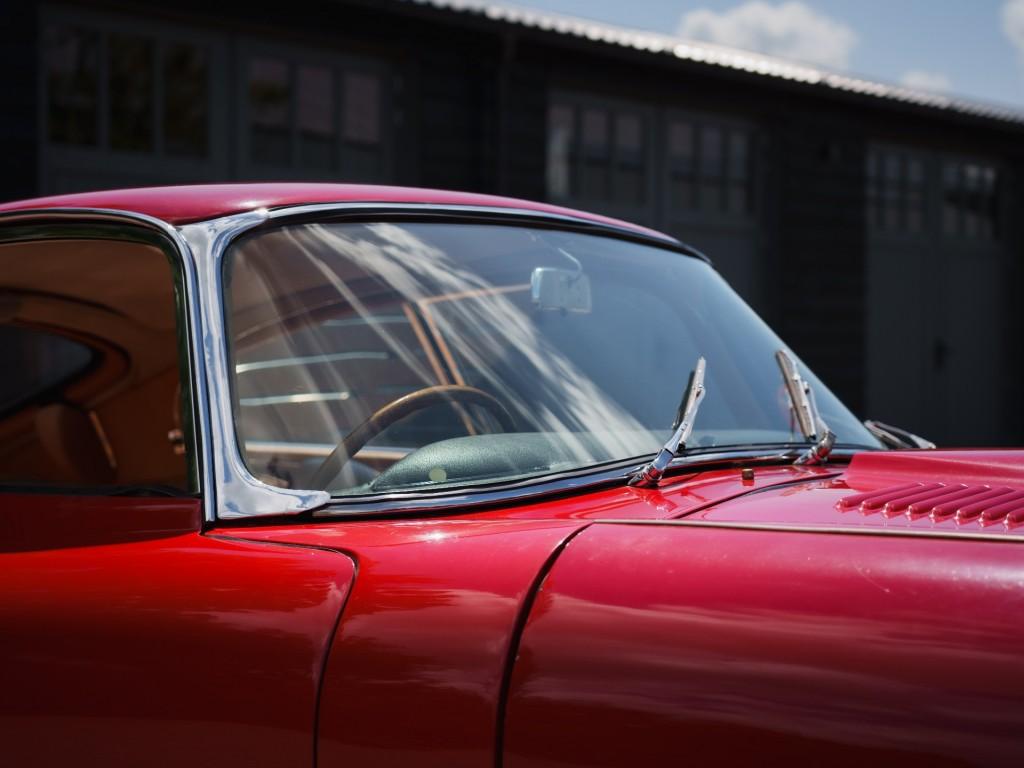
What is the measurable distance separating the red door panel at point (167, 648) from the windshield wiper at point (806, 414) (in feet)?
2.80

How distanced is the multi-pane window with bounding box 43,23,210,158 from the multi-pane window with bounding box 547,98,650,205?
11.0 feet

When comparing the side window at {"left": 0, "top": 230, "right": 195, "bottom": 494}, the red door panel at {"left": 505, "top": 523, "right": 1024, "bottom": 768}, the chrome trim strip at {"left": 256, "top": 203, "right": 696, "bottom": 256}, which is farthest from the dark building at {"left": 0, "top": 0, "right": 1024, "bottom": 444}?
the red door panel at {"left": 505, "top": 523, "right": 1024, "bottom": 768}

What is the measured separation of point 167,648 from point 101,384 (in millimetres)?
2170

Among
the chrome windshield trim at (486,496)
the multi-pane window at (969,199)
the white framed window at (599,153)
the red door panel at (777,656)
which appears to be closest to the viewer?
the red door panel at (777,656)

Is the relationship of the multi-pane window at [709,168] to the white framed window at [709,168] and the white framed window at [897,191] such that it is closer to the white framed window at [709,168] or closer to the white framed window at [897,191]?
the white framed window at [709,168]

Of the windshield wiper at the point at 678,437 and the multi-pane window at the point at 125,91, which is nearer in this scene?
the windshield wiper at the point at 678,437

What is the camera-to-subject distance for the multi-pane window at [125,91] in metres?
8.15

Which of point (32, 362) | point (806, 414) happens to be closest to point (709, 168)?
point (32, 362)

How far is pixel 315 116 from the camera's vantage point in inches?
369

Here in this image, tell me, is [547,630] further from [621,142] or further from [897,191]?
[897,191]

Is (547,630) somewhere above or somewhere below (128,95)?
below

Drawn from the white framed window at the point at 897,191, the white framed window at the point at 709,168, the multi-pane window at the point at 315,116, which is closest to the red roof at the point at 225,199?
the multi-pane window at the point at 315,116

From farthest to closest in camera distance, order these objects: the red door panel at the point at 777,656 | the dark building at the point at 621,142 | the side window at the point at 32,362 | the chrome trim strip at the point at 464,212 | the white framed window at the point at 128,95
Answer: the dark building at the point at 621,142, the white framed window at the point at 128,95, the side window at the point at 32,362, the chrome trim strip at the point at 464,212, the red door panel at the point at 777,656

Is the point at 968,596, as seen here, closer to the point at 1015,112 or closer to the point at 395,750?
the point at 395,750
